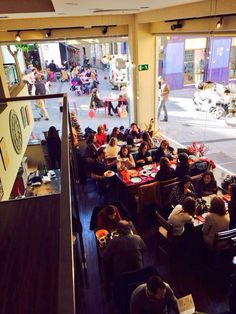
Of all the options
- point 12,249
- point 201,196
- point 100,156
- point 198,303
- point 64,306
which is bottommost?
point 198,303

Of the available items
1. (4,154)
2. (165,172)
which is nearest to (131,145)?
(165,172)

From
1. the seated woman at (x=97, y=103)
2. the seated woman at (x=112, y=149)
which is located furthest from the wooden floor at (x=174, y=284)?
the seated woman at (x=97, y=103)

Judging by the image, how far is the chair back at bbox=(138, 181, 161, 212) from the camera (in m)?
5.20

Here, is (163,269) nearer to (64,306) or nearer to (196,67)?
(64,306)

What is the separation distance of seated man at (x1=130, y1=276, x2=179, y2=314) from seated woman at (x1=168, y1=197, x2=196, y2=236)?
135 cm

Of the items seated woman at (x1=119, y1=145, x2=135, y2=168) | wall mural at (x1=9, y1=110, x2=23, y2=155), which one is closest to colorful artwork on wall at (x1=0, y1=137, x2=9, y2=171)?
wall mural at (x1=9, y1=110, x2=23, y2=155)

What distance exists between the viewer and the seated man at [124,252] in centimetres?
356

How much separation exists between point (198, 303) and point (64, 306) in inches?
154

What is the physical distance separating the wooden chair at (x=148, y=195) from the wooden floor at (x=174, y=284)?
0.57 m

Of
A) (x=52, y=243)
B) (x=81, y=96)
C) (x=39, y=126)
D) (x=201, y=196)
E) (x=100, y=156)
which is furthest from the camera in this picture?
(x=81, y=96)

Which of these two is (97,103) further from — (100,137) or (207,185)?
(207,185)

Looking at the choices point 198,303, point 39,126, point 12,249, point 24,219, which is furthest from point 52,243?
point 39,126

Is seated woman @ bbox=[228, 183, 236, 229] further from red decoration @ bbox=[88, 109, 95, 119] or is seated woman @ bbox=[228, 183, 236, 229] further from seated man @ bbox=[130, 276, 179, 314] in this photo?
red decoration @ bbox=[88, 109, 95, 119]

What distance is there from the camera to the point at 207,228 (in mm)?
4152
